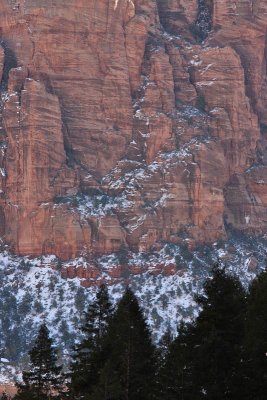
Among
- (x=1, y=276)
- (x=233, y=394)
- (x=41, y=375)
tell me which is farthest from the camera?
(x=1, y=276)

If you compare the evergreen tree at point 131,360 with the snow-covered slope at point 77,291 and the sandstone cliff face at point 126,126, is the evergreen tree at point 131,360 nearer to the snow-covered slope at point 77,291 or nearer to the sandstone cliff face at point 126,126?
the snow-covered slope at point 77,291

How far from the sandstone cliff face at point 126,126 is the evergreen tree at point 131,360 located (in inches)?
3323

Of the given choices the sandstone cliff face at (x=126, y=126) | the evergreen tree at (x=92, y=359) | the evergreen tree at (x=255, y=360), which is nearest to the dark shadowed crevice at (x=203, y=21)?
the sandstone cliff face at (x=126, y=126)

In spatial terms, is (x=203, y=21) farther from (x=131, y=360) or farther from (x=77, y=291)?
(x=131, y=360)

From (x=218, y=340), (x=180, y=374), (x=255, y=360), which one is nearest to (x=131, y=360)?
(x=180, y=374)

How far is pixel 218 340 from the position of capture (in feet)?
183

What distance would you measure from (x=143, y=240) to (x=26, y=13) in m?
32.6

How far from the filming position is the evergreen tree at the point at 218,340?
5544 centimetres

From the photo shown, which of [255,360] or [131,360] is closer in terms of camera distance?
[255,360]

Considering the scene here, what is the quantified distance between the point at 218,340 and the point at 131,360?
6.47m

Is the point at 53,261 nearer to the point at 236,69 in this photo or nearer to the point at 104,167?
the point at 104,167

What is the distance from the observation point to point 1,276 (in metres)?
145

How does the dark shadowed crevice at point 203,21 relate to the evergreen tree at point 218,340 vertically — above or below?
above

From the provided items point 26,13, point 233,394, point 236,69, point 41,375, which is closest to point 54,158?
point 26,13
